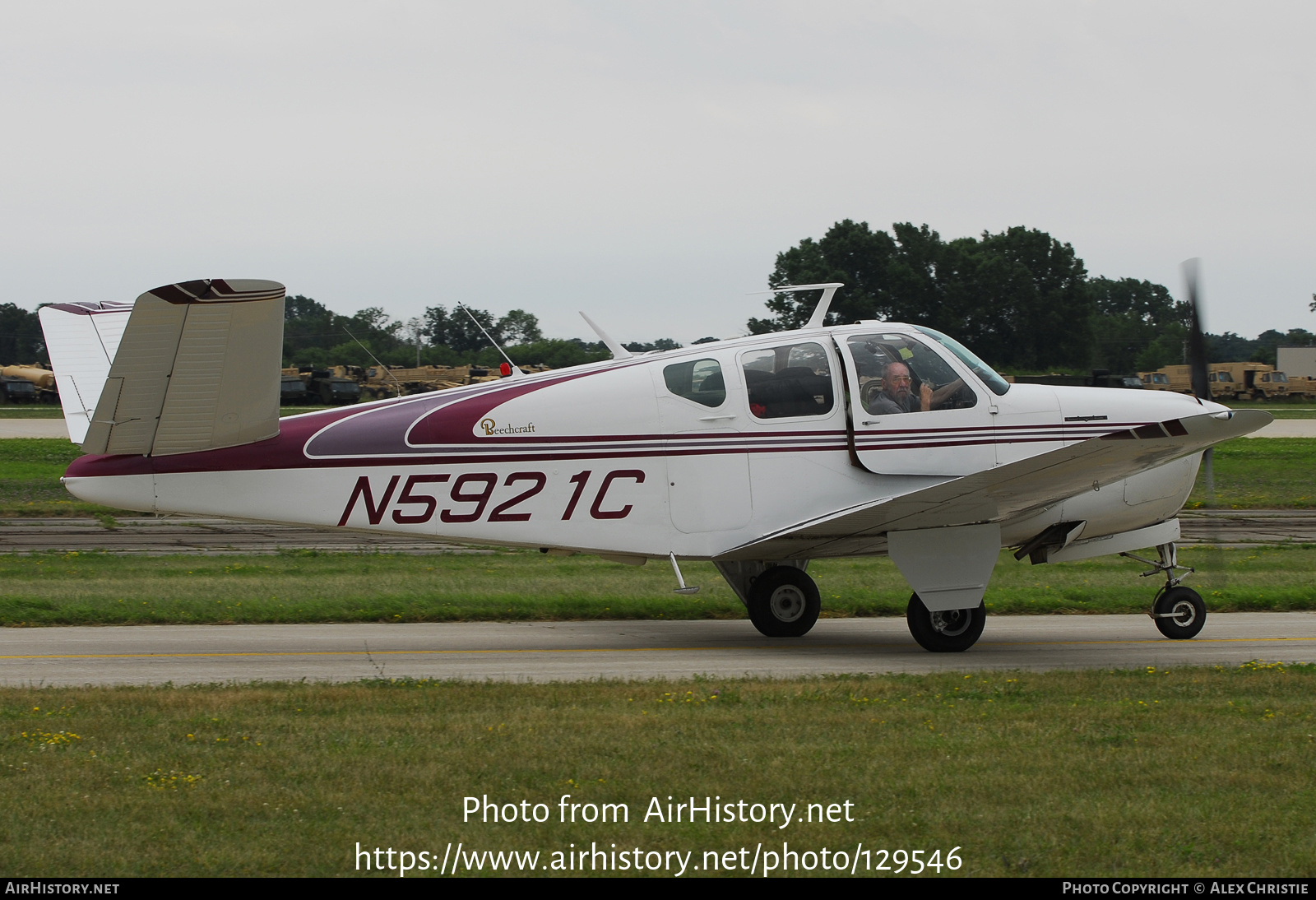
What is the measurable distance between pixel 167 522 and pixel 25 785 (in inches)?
826

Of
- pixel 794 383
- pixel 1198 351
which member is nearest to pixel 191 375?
pixel 794 383

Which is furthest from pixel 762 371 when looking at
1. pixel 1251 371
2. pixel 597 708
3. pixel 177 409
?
pixel 1251 371

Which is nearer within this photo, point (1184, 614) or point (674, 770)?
point (674, 770)

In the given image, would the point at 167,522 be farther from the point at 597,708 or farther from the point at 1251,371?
the point at 1251,371

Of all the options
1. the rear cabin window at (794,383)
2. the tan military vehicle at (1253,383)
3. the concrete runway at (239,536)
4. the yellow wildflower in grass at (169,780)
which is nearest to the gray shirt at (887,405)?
the rear cabin window at (794,383)

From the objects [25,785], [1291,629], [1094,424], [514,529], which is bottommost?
[1291,629]

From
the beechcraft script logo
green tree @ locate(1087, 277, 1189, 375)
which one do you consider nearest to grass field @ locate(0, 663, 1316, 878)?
the beechcraft script logo

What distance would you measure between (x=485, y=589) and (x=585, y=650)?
13.8 ft

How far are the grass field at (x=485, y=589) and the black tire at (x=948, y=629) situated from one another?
2480 mm

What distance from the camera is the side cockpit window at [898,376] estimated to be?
11.4 metres

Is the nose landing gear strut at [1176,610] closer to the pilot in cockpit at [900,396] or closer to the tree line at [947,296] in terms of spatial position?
the pilot in cockpit at [900,396]

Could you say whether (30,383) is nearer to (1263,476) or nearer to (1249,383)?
(1263,476)

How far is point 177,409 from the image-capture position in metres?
10.3

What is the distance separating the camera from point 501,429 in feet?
37.0
